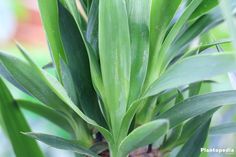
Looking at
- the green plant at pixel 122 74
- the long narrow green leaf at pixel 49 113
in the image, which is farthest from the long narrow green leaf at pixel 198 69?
the long narrow green leaf at pixel 49 113

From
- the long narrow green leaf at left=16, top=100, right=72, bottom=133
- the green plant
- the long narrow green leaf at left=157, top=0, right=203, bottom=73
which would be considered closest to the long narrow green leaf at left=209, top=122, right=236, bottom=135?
the green plant

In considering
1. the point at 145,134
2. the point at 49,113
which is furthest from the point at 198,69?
the point at 49,113

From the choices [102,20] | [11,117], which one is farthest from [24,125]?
[102,20]

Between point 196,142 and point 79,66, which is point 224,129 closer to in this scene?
point 196,142

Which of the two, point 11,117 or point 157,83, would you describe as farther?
point 11,117

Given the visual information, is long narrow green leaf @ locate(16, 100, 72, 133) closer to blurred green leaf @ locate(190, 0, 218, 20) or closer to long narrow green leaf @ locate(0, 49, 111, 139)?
long narrow green leaf @ locate(0, 49, 111, 139)

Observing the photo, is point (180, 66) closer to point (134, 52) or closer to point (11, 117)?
point (134, 52)

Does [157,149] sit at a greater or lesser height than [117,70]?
lesser
